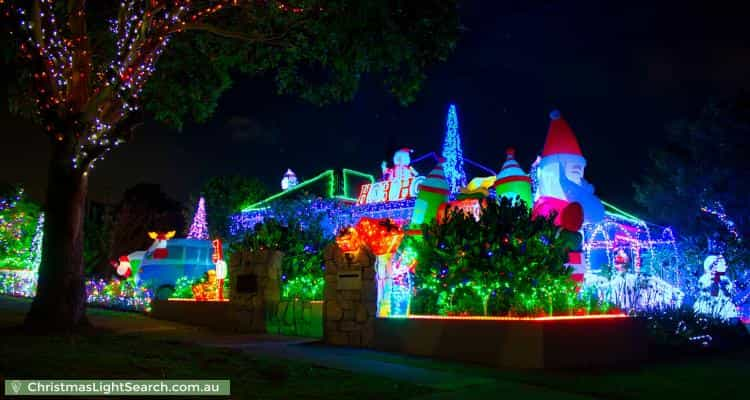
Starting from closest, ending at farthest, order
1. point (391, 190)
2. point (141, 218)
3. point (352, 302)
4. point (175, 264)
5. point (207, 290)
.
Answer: point (352, 302), point (207, 290), point (175, 264), point (391, 190), point (141, 218)

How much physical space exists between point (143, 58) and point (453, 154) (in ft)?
42.6

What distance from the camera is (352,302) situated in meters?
12.2

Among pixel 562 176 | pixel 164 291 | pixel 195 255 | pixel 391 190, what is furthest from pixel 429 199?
pixel 195 255

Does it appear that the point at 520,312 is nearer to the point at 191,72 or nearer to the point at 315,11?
the point at 315,11

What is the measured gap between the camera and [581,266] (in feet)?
42.1

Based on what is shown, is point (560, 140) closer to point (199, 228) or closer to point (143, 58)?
point (143, 58)

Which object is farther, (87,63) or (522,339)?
(87,63)

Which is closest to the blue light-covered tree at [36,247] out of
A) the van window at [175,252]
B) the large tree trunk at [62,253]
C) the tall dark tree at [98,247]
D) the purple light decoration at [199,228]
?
the tall dark tree at [98,247]

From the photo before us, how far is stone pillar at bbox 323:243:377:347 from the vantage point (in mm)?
12086

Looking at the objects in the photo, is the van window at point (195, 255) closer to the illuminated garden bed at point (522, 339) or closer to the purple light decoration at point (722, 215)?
the illuminated garden bed at point (522, 339)

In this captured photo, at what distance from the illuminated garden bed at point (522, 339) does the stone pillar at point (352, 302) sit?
513mm

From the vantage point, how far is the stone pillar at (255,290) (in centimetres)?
1452

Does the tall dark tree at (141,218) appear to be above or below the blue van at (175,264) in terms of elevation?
above

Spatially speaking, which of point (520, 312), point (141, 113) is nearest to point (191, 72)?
point (141, 113)
